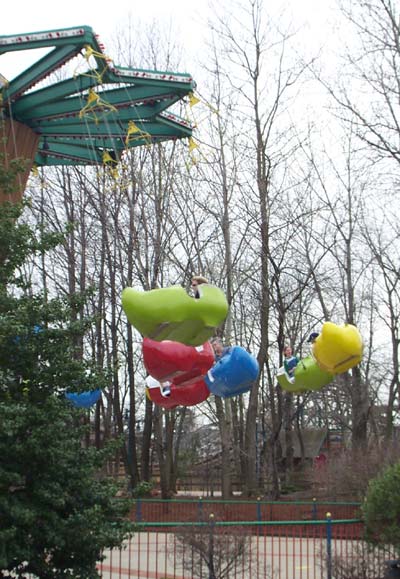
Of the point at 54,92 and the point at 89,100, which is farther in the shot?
the point at 54,92

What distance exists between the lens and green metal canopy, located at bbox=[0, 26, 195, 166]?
10602 millimetres

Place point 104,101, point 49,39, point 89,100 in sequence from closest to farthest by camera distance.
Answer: point 49,39, point 89,100, point 104,101

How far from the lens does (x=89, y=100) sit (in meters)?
10.9

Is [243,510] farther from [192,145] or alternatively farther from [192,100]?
[192,100]

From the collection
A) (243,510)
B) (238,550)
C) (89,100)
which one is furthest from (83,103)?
(243,510)

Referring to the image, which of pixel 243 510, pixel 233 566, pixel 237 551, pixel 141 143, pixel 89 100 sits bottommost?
pixel 243 510

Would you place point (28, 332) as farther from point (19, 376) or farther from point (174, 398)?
point (174, 398)

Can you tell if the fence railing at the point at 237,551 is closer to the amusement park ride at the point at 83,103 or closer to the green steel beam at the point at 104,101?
the amusement park ride at the point at 83,103

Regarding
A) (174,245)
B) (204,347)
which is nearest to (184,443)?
(174,245)

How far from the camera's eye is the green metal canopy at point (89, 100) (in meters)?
10.6

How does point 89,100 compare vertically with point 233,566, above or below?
above

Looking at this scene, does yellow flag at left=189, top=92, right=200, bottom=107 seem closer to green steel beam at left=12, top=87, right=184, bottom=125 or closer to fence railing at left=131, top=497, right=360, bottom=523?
green steel beam at left=12, top=87, right=184, bottom=125

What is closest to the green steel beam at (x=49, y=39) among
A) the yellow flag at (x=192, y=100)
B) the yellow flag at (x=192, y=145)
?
the yellow flag at (x=192, y=100)

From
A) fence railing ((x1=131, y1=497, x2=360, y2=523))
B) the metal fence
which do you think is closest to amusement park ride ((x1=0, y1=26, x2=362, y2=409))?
the metal fence
